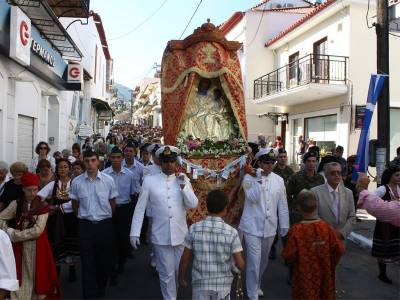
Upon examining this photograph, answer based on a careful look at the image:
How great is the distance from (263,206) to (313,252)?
1354 mm

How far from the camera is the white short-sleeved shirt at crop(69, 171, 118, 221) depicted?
5016mm

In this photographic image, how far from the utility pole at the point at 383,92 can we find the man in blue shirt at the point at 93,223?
5031 millimetres

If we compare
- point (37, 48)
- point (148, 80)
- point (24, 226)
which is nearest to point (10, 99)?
point (37, 48)

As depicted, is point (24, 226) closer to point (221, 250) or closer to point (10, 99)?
point (221, 250)

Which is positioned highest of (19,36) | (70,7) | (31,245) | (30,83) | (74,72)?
(70,7)

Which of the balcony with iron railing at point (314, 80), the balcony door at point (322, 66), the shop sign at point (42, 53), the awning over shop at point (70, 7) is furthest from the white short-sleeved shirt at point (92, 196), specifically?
the balcony door at point (322, 66)

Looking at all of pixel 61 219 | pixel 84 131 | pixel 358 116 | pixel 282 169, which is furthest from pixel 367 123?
pixel 84 131

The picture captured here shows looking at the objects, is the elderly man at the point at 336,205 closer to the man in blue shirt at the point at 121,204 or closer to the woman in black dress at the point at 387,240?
the woman in black dress at the point at 387,240

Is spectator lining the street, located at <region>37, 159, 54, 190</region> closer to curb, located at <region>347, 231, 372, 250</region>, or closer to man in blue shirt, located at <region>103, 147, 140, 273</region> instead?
man in blue shirt, located at <region>103, 147, 140, 273</region>

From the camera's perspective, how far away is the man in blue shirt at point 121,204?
241 inches

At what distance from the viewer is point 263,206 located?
16.4ft

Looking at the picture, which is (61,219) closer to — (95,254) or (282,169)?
(95,254)

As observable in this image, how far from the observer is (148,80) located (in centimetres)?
7656

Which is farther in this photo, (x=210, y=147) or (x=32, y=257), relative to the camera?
(x=210, y=147)
